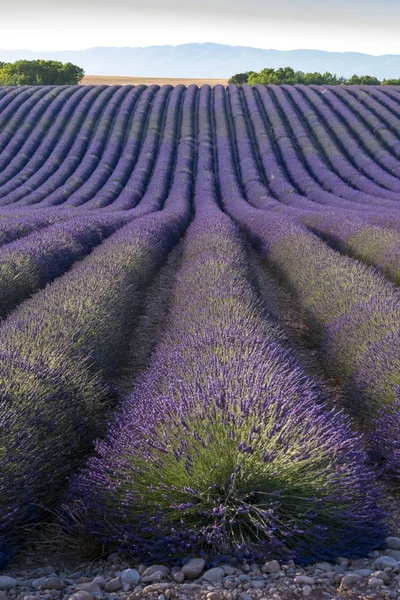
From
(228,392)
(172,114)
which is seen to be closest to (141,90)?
(172,114)

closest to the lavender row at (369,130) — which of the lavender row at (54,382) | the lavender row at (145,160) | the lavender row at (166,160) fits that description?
the lavender row at (166,160)

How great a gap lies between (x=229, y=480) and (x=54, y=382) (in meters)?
1.24

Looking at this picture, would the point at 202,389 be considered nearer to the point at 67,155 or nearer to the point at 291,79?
the point at 67,155

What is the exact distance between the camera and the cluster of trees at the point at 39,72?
136 ft

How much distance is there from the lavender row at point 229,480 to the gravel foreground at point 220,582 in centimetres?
6

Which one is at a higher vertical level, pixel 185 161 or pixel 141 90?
pixel 141 90

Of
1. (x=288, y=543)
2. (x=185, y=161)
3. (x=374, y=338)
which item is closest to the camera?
(x=288, y=543)

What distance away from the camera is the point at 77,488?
7.93ft

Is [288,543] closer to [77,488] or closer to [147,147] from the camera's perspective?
[77,488]

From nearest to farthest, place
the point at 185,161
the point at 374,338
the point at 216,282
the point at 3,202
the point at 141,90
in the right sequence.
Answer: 1. the point at 374,338
2. the point at 216,282
3. the point at 3,202
4. the point at 185,161
5. the point at 141,90

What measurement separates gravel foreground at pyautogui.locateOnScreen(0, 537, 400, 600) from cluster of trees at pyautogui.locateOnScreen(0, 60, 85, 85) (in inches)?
1715

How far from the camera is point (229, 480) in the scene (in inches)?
86.4

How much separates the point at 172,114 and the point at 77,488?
93.0 ft

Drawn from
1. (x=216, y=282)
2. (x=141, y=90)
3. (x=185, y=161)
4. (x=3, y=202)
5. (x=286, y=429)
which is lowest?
(x=286, y=429)
